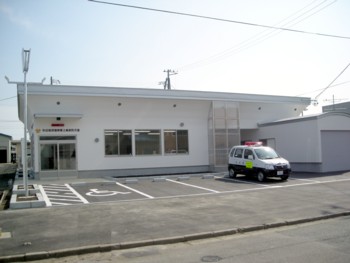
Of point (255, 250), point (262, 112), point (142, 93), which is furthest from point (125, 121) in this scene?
point (255, 250)

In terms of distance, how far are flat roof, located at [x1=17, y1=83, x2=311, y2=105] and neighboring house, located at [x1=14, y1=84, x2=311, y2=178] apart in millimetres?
57

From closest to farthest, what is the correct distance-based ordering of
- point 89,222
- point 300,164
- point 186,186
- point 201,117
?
point 89,222
point 186,186
point 300,164
point 201,117

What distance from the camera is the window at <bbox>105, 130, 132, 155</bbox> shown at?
24.3 metres

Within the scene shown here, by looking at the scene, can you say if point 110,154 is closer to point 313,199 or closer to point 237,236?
point 313,199

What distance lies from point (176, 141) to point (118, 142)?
13.8 feet

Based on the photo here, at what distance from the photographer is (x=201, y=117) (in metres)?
27.2

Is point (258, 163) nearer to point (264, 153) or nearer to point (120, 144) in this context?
point (264, 153)

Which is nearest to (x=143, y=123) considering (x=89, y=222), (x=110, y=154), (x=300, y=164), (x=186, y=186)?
(x=110, y=154)

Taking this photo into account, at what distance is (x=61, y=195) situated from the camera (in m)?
15.7

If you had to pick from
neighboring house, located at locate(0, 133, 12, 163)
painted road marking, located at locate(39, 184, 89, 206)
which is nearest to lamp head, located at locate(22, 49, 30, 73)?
painted road marking, located at locate(39, 184, 89, 206)

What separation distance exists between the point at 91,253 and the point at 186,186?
1073 cm

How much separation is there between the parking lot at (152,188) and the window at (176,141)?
15.5ft

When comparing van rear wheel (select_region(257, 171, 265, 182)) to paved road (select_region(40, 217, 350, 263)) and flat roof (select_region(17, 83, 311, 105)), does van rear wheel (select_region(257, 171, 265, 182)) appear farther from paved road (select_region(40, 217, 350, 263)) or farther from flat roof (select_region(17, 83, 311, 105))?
paved road (select_region(40, 217, 350, 263))

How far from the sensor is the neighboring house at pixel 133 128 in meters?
22.8
